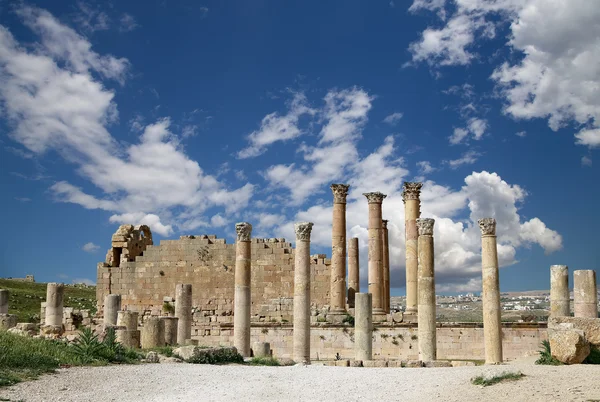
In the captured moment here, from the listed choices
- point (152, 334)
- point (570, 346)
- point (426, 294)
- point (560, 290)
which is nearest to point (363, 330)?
point (426, 294)

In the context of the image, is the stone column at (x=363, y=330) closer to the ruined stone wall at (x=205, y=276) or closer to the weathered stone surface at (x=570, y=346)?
the weathered stone surface at (x=570, y=346)

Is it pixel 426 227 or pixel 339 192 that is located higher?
pixel 339 192

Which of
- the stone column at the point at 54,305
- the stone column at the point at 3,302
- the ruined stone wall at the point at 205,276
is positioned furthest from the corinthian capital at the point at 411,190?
the stone column at the point at 3,302

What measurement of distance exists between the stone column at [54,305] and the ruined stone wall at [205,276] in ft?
21.4

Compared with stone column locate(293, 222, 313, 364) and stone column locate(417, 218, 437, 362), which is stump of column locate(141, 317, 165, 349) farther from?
stone column locate(417, 218, 437, 362)

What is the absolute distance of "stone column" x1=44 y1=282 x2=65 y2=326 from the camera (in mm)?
29219

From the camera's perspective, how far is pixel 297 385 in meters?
15.9

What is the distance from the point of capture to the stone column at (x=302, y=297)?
2422 centimetres

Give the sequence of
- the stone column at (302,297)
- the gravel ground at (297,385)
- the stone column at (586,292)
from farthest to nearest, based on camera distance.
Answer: the stone column at (302,297) → the stone column at (586,292) → the gravel ground at (297,385)

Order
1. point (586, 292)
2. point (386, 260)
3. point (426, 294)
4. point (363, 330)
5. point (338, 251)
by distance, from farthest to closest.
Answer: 1. point (386, 260)
2. point (338, 251)
3. point (363, 330)
4. point (426, 294)
5. point (586, 292)

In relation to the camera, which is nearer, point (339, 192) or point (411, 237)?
point (411, 237)

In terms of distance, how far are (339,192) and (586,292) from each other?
39.9ft

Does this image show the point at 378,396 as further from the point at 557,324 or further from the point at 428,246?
the point at 428,246

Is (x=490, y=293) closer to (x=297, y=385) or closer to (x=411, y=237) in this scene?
(x=411, y=237)
